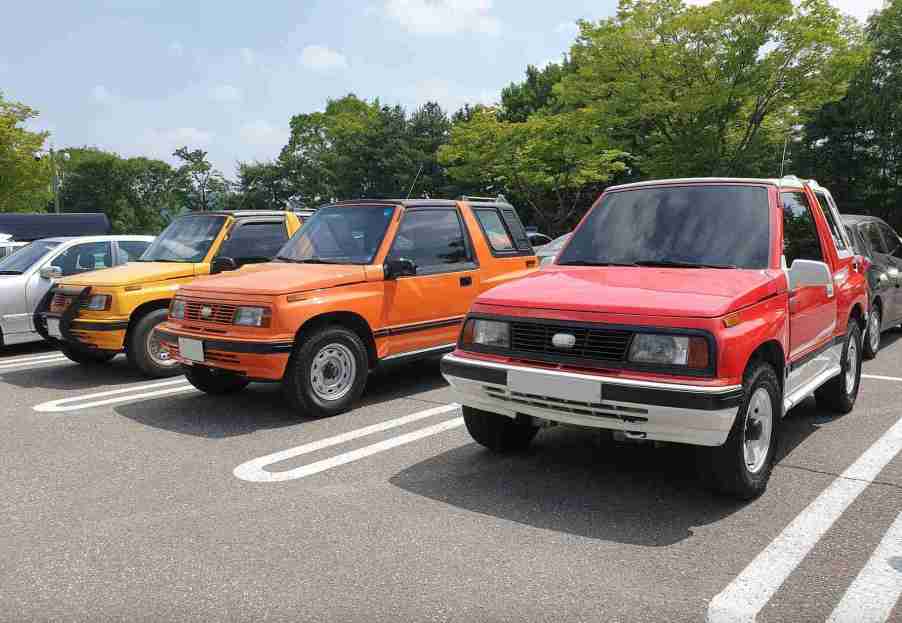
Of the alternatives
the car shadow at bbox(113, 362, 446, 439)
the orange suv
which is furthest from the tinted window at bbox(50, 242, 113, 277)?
the orange suv

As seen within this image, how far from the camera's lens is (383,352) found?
6789mm

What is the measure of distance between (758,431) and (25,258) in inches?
387

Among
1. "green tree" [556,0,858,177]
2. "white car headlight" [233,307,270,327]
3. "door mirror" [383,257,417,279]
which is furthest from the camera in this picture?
"green tree" [556,0,858,177]

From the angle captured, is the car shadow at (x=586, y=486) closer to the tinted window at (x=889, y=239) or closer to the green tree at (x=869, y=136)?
the tinted window at (x=889, y=239)

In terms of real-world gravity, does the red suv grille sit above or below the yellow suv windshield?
below

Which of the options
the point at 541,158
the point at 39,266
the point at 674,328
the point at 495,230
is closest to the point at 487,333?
the point at 674,328

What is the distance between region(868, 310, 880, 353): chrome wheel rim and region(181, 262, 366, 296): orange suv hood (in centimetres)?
629

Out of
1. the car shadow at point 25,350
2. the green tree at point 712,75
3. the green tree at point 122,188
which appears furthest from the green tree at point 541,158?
the green tree at point 122,188

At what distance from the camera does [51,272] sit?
959 cm

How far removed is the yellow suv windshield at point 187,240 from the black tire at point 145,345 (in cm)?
81

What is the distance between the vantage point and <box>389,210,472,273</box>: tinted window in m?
7.11

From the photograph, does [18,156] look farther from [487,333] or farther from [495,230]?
[487,333]

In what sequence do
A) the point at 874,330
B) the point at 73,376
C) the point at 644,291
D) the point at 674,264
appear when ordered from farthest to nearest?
the point at 874,330 < the point at 73,376 < the point at 674,264 < the point at 644,291

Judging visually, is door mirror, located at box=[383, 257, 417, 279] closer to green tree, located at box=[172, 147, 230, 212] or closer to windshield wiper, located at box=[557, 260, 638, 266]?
windshield wiper, located at box=[557, 260, 638, 266]
